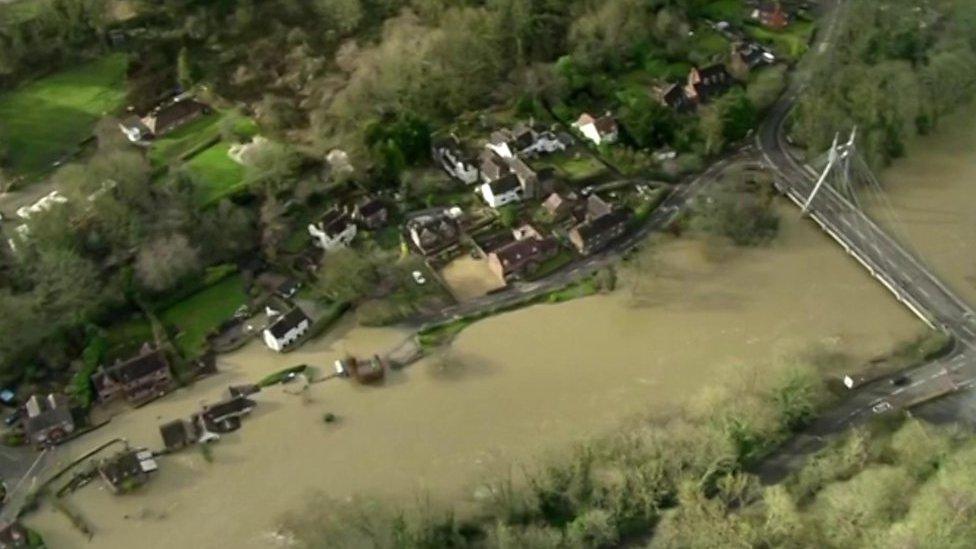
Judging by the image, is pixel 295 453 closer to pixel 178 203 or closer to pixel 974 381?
pixel 178 203

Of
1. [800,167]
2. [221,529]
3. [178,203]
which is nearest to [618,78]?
[800,167]

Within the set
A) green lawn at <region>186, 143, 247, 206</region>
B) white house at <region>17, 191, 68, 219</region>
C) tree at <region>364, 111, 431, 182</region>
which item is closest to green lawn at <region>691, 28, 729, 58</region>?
tree at <region>364, 111, 431, 182</region>

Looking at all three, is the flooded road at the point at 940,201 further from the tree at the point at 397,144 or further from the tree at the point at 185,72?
the tree at the point at 185,72

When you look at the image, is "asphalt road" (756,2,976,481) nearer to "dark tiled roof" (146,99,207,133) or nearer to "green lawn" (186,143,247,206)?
"green lawn" (186,143,247,206)

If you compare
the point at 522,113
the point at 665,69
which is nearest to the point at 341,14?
the point at 522,113

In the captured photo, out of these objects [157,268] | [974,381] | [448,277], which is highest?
[157,268]

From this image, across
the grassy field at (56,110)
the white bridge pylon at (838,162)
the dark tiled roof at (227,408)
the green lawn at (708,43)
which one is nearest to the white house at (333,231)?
the dark tiled roof at (227,408)
